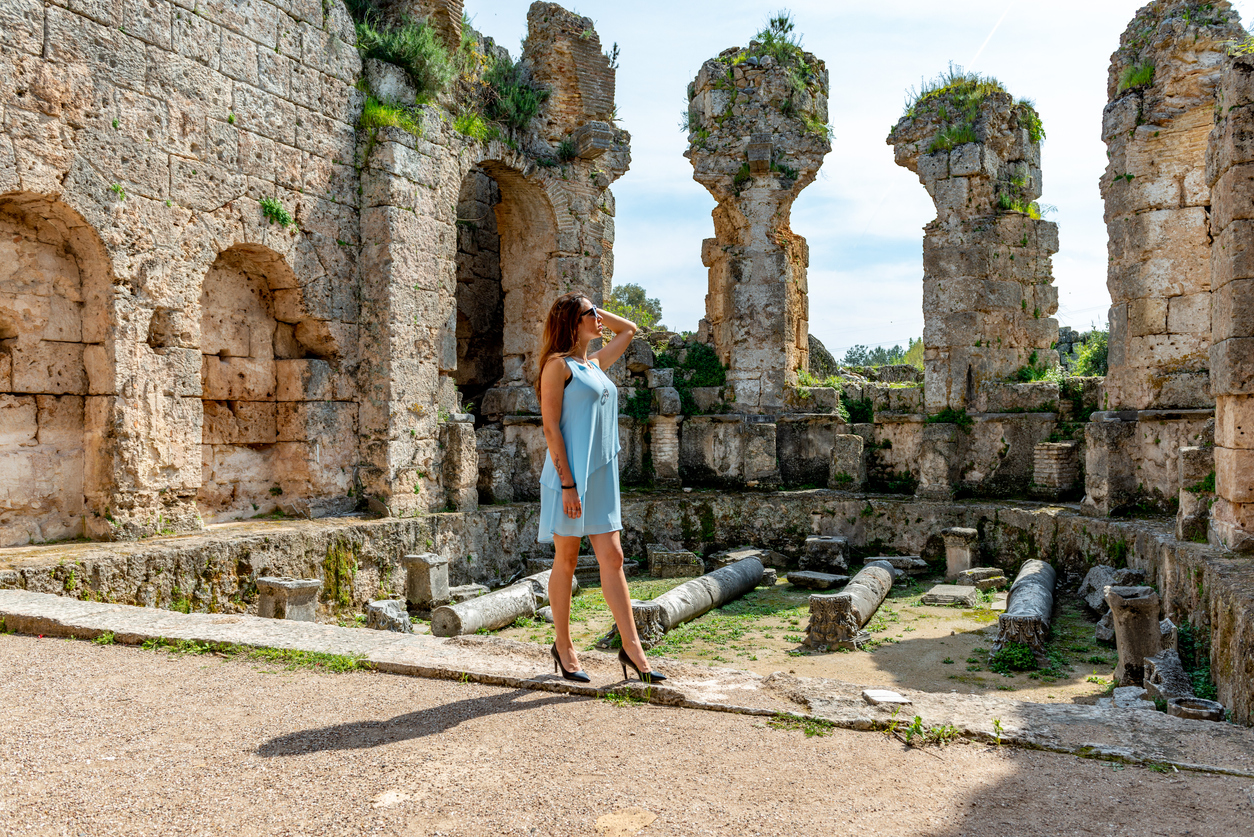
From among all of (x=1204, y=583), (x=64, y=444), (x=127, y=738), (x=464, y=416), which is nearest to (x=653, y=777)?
(x=127, y=738)

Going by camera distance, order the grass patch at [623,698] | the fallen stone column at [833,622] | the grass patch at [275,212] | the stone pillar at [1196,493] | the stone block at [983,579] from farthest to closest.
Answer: the stone block at [983,579]
the grass patch at [275,212]
the fallen stone column at [833,622]
the stone pillar at [1196,493]
the grass patch at [623,698]

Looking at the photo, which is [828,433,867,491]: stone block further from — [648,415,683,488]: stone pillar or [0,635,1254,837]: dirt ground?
[0,635,1254,837]: dirt ground

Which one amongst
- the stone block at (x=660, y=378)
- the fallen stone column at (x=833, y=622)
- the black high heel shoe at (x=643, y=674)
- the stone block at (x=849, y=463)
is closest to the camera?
the black high heel shoe at (x=643, y=674)

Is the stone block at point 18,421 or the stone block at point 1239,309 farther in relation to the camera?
the stone block at point 18,421

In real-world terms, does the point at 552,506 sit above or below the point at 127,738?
above

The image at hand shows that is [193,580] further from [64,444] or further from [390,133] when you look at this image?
[390,133]

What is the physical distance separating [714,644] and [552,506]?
4.71 m

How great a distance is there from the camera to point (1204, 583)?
5945mm

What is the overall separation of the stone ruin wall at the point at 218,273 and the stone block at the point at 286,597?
1.21 meters

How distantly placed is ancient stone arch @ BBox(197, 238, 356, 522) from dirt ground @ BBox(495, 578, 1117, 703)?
2883mm

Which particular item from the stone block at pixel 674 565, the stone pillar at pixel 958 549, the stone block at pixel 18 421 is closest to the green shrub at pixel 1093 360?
the stone pillar at pixel 958 549

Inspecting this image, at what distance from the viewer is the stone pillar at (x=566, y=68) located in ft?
40.3

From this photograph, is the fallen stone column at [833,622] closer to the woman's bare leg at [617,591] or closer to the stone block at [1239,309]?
the stone block at [1239,309]

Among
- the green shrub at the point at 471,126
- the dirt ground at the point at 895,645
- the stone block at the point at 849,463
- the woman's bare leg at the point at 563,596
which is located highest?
the green shrub at the point at 471,126
